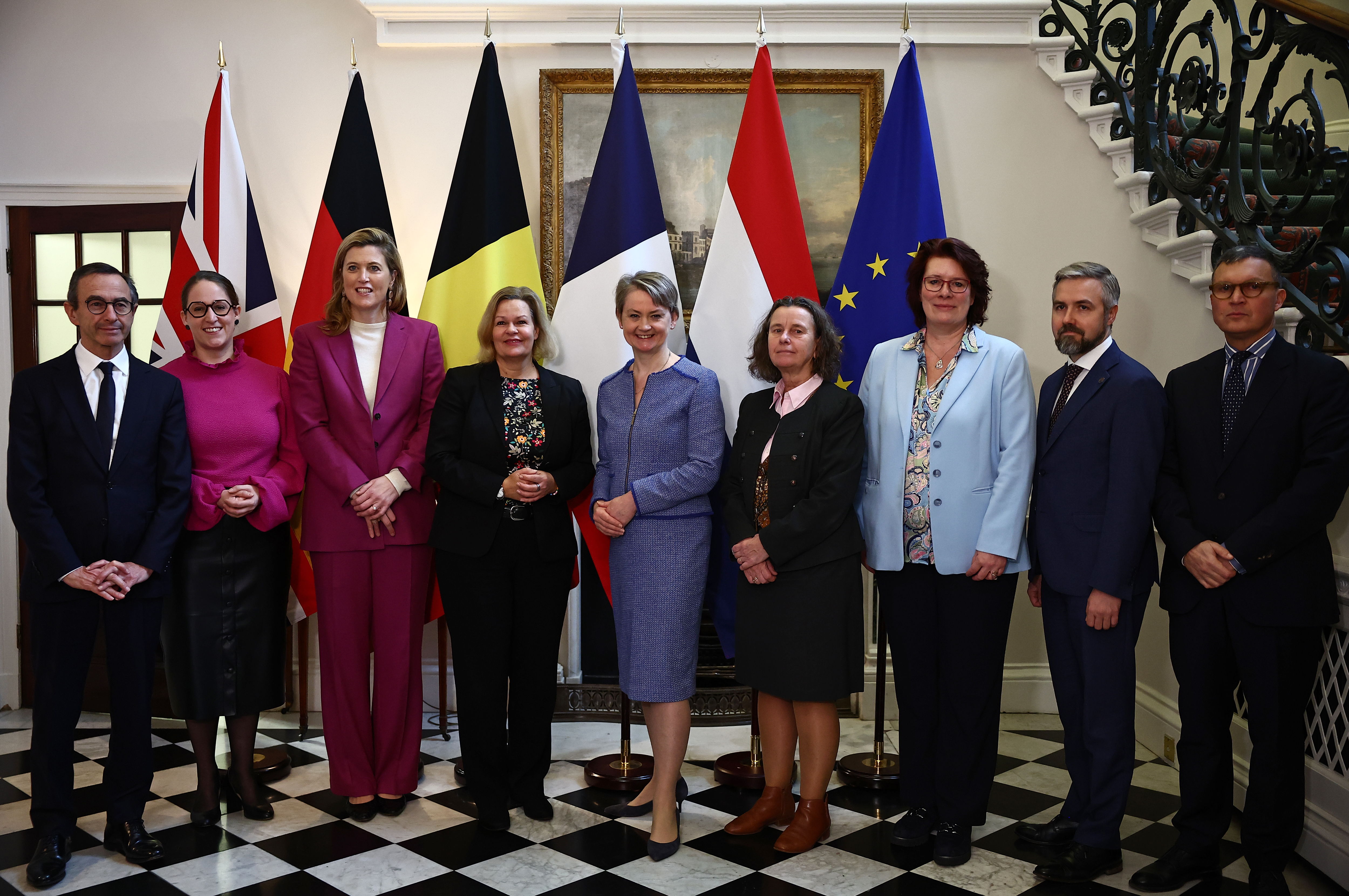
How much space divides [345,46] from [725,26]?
1649 mm

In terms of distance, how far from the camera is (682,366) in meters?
2.89

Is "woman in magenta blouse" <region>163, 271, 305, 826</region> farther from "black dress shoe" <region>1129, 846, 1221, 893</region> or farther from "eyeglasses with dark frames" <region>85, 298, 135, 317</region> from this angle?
"black dress shoe" <region>1129, 846, 1221, 893</region>

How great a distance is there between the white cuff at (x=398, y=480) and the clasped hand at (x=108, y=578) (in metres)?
0.74

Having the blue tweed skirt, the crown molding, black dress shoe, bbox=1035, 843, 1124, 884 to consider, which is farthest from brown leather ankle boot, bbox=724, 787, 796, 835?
the crown molding

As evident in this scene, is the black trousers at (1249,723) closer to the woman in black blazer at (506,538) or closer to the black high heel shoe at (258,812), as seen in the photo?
the woman in black blazer at (506,538)

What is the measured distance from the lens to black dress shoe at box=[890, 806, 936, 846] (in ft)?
9.11

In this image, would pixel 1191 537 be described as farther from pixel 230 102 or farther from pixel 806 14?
pixel 230 102

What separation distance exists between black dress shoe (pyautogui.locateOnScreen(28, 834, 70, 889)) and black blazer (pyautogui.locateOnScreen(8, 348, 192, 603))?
2.23 feet

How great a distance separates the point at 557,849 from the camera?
2783 mm

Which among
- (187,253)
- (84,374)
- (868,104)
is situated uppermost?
(868,104)

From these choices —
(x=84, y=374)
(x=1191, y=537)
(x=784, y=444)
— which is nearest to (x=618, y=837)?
(x=784, y=444)

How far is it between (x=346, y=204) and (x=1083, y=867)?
3.44 metres

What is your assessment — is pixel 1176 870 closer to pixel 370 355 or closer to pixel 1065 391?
pixel 1065 391

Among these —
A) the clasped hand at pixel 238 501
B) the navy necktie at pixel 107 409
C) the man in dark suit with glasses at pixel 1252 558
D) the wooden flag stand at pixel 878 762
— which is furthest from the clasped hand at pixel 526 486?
the man in dark suit with glasses at pixel 1252 558
